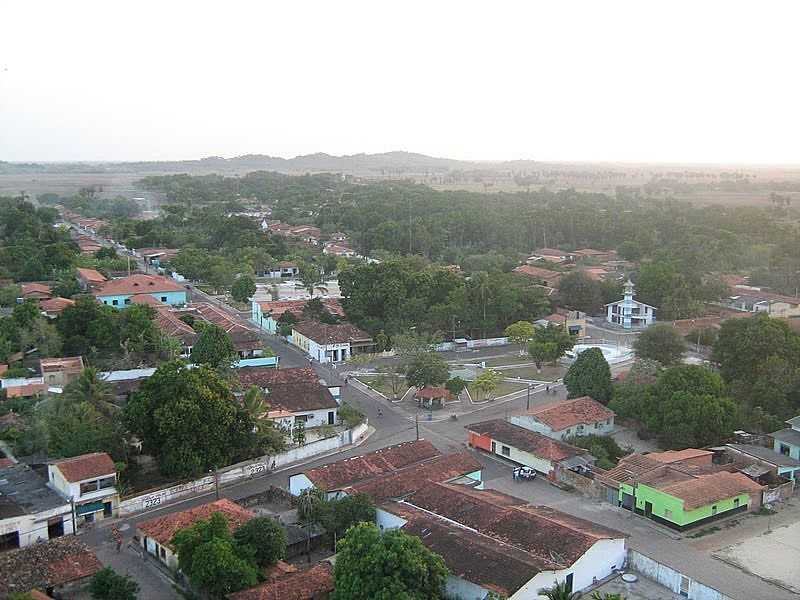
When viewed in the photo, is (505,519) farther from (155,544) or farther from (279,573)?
(155,544)

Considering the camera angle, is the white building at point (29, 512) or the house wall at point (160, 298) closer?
the white building at point (29, 512)

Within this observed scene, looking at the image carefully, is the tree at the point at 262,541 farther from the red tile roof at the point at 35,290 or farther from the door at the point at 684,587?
the red tile roof at the point at 35,290

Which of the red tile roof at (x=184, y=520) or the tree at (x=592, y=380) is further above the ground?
the tree at (x=592, y=380)

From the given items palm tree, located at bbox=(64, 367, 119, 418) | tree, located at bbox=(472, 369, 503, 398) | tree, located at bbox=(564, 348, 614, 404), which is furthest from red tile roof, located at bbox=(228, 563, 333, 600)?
tree, located at bbox=(564, 348, 614, 404)

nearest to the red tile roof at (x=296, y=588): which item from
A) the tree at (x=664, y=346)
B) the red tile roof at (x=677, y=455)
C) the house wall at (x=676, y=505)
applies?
the house wall at (x=676, y=505)

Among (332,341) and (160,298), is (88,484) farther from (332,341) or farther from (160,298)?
(160,298)

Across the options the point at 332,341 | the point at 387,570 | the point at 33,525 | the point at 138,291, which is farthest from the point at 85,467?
the point at 138,291

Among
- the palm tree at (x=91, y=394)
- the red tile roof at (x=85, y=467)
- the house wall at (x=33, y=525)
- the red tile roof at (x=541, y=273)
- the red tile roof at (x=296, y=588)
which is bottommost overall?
the house wall at (x=33, y=525)
